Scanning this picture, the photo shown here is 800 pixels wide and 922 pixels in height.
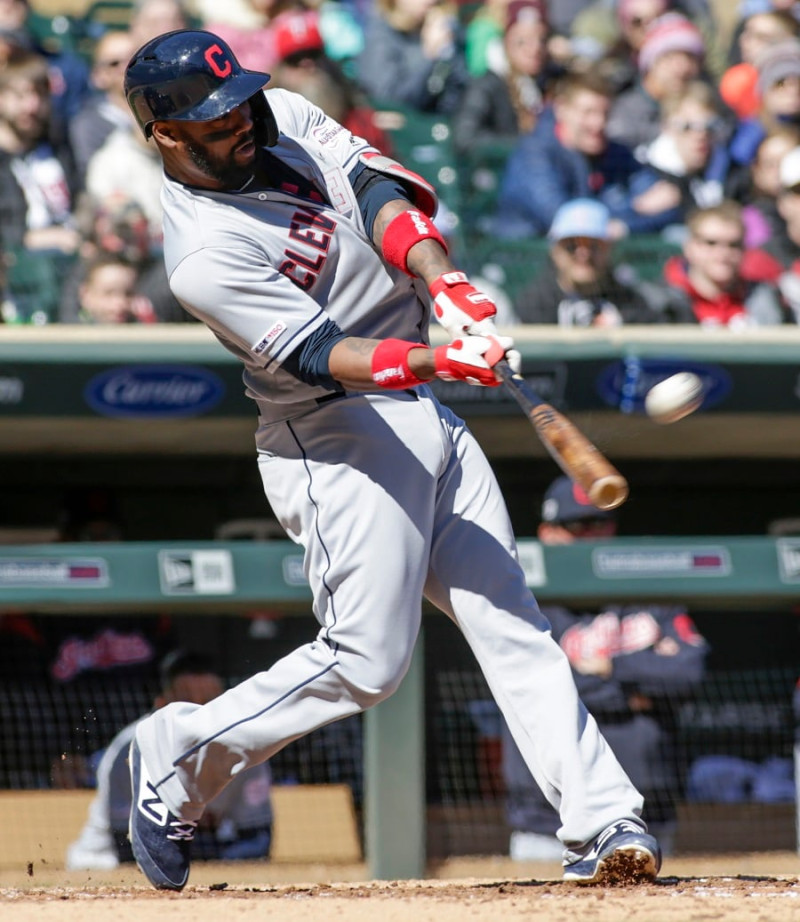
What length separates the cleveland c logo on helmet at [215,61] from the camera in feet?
9.03

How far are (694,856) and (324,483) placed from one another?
253 cm

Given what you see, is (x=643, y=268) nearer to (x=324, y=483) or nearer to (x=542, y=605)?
(x=542, y=605)

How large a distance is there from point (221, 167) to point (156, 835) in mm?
1364

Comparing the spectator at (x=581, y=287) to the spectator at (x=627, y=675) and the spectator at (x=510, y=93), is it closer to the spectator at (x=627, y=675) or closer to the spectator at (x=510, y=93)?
the spectator at (x=627, y=675)

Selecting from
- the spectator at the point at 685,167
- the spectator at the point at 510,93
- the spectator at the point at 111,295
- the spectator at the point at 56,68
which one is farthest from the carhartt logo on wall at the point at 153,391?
the spectator at the point at 685,167

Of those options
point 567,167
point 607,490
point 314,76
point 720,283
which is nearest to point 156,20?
point 314,76

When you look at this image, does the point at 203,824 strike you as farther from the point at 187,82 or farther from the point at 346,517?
the point at 187,82

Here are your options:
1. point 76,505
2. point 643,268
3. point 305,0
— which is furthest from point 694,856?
Result: point 305,0

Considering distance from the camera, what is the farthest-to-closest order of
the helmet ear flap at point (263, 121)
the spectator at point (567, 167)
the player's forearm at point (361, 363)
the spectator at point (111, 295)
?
the spectator at point (567, 167) < the spectator at point (111, 295) < the helmet ear flap at point (263, 121) < the player's forearm at point (361, 363)

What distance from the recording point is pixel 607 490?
2365mm

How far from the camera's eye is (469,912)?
252 cm

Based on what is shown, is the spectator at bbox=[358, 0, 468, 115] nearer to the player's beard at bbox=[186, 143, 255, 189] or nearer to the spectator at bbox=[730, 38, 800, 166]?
the spectator at bbox=[730, 38, 800, 166]

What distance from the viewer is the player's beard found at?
9.12 feet

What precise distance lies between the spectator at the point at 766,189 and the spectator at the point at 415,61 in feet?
4.99
